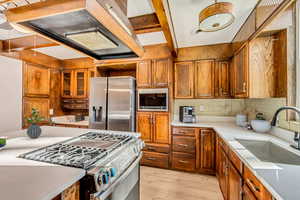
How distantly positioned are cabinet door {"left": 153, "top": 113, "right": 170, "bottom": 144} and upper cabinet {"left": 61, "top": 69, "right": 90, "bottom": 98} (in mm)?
1982

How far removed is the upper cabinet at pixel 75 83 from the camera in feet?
11.6

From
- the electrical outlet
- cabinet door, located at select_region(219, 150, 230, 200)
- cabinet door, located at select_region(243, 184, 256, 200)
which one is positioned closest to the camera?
cabinet door, located at select_region(243, 184, 256, 200)

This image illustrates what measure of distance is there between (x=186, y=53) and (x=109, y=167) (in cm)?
274

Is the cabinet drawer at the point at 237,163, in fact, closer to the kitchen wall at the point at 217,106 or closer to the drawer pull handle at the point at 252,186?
the drawer pull handle at the point at 252,186

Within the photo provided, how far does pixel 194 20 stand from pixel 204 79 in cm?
126

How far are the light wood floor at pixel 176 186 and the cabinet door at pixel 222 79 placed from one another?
160cm

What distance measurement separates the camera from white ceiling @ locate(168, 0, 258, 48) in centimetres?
162

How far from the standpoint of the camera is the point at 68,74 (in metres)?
3.69

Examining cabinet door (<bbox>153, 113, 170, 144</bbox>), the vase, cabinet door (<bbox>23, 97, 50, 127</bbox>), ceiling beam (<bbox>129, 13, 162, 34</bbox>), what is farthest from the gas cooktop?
cabinet door (<bbox>23, 97, 50, 127</bbox>)

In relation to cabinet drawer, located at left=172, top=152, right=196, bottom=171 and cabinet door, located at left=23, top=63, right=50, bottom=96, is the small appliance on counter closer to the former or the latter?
cabinet drawer, located at left=172, top=152, right=196, bottom=171

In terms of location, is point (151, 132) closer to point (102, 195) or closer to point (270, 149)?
point (270, 149)

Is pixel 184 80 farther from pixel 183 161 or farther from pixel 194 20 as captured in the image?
pixel 183 161

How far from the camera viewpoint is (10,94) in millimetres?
1985

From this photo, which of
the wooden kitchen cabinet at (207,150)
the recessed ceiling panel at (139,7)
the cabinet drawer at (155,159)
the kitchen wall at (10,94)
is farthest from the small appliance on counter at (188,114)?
the kitchen wall at (10,94)
